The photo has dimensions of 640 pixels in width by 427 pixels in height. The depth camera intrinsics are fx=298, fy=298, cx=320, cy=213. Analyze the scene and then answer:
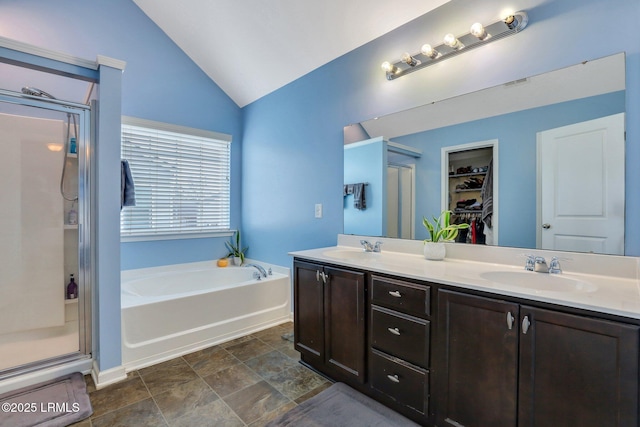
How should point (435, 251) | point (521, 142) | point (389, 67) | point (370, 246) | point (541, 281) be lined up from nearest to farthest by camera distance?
point (541, 281)
point (521, 142)
point (435, 251)
point (389, 67)
point (370, 246)

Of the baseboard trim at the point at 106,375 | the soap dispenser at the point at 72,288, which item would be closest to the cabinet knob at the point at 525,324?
the baseboard trim at the point at 106,375

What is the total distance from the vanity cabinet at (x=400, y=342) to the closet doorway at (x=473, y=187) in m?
0.66

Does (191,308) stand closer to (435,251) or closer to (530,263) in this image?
(435,251)

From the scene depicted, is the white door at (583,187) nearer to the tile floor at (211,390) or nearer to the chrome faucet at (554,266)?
the chrome faucet at (554,266)

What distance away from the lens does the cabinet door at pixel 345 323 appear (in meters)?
1.79

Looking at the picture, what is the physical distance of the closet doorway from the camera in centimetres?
181

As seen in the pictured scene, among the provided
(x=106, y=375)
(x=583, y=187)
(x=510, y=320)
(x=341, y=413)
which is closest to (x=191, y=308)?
(x=106, y=375)

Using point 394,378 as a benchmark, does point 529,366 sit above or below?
above

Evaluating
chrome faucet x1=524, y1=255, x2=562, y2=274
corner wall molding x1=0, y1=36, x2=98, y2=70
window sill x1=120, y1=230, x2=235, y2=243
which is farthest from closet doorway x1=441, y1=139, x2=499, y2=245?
window sill x1=120, y1=230, x2=235, y2=243

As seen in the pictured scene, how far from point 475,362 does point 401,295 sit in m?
0.43

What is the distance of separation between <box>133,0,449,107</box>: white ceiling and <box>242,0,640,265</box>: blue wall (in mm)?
102

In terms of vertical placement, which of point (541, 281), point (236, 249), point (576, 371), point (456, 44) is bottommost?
point (576, 371)

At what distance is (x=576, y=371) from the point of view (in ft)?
3.51

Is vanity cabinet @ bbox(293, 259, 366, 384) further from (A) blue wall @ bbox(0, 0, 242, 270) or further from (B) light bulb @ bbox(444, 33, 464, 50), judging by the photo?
(A) blue wall @ bbox(0, 0, 242, 270)
